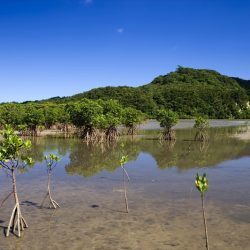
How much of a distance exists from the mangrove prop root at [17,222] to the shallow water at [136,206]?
0.22 meters

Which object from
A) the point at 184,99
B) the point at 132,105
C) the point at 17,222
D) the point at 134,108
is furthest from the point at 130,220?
the point at 184,99

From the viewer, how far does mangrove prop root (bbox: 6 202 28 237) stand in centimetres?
1119

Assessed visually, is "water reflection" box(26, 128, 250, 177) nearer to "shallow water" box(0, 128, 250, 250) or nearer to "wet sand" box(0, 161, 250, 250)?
"shallow water" box(0, 128, 250, 250)

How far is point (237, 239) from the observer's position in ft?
35.6

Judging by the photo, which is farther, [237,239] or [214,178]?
[214,178]

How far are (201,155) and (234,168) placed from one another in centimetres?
556

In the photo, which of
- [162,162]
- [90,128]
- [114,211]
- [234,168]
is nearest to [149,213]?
[114,211]

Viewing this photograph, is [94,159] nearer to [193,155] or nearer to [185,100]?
[193,155]

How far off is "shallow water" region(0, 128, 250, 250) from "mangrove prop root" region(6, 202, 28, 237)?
0.22 meters

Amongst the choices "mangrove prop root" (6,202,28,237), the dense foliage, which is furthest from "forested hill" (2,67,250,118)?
"mangrove prop root" (6,202,28,237)

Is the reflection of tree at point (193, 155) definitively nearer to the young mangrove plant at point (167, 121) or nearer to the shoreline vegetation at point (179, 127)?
the young mangrove plant at point (167, 121)

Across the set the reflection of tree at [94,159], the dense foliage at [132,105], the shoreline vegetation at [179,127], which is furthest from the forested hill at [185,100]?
the reflection of tree at [94,159]

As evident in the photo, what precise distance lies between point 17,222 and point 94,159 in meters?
15.8

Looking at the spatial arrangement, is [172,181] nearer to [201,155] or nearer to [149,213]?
[149,213]
